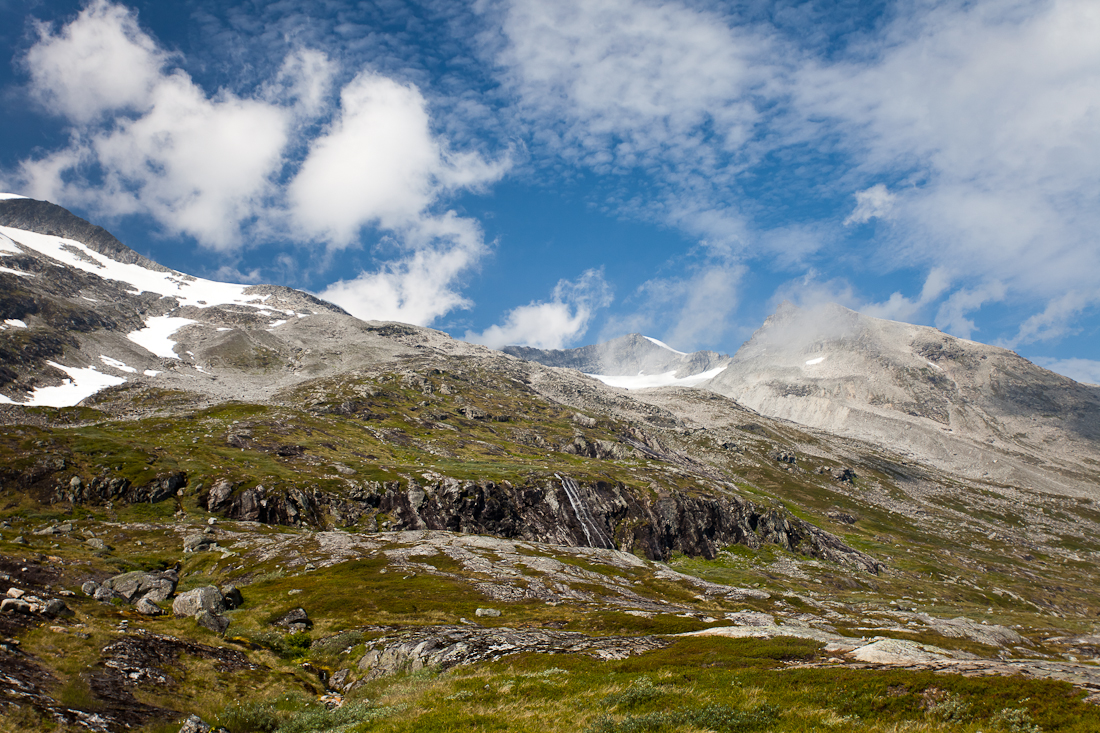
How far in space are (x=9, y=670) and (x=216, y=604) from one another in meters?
25.5

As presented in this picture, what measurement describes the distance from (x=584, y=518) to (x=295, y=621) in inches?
4254

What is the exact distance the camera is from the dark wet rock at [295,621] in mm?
46844

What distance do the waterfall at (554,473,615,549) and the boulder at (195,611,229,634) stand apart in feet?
366

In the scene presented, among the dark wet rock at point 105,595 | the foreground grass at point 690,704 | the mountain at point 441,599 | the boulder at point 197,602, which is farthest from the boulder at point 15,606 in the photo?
the boulder at point 197,602

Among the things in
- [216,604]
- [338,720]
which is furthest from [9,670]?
[216,604]

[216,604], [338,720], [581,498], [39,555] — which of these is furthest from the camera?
[581,498]

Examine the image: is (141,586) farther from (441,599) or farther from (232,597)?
(441,599)

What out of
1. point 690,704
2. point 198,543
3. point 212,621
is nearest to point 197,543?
point 198,543

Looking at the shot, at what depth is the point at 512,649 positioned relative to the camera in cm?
3753

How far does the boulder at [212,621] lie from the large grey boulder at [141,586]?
9.26 metres

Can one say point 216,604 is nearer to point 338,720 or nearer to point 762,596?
point 338,720

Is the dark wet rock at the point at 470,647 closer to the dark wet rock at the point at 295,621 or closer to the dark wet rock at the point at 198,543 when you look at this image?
the dark wet rock at the point at 295,621

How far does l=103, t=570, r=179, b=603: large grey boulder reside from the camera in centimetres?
4428

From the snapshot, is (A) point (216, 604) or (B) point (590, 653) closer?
(B) point (590, 653)
